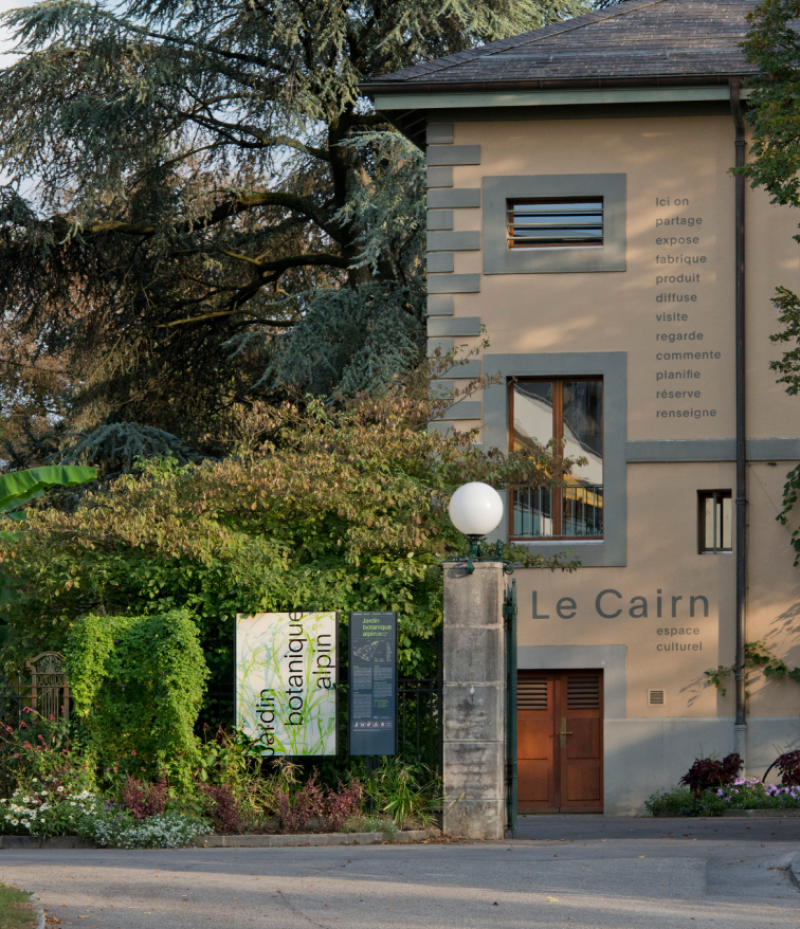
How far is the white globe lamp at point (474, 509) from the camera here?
1121 centimetres

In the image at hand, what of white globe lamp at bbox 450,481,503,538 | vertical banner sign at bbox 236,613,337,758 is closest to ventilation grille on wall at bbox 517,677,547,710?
vertical banner sign at bbox 236,613,337,758

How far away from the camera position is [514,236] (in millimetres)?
16969

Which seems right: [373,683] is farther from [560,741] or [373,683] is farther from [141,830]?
[560,741]

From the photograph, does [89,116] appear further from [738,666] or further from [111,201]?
[738,666]

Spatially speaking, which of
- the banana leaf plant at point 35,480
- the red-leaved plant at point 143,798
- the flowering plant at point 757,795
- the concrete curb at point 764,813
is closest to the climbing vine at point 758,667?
the flowering plant at point 757,795

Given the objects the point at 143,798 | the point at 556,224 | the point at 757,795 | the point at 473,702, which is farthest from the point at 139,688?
the point at 556,224

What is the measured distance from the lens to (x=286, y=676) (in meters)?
11.8

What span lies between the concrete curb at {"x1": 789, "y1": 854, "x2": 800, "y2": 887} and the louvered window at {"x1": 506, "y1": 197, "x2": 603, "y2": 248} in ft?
31.2

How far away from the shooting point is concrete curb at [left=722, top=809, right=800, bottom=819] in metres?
14.2

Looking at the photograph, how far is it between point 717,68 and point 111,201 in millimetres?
10900

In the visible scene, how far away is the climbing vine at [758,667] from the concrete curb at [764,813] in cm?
184

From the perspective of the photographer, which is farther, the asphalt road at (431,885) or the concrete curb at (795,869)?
the concrete curb at (795,869)

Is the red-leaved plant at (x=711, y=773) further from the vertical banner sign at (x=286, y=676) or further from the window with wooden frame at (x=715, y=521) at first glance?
the vertical banner sign at (x=286, y=676)

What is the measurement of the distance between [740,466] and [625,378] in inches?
73.9
